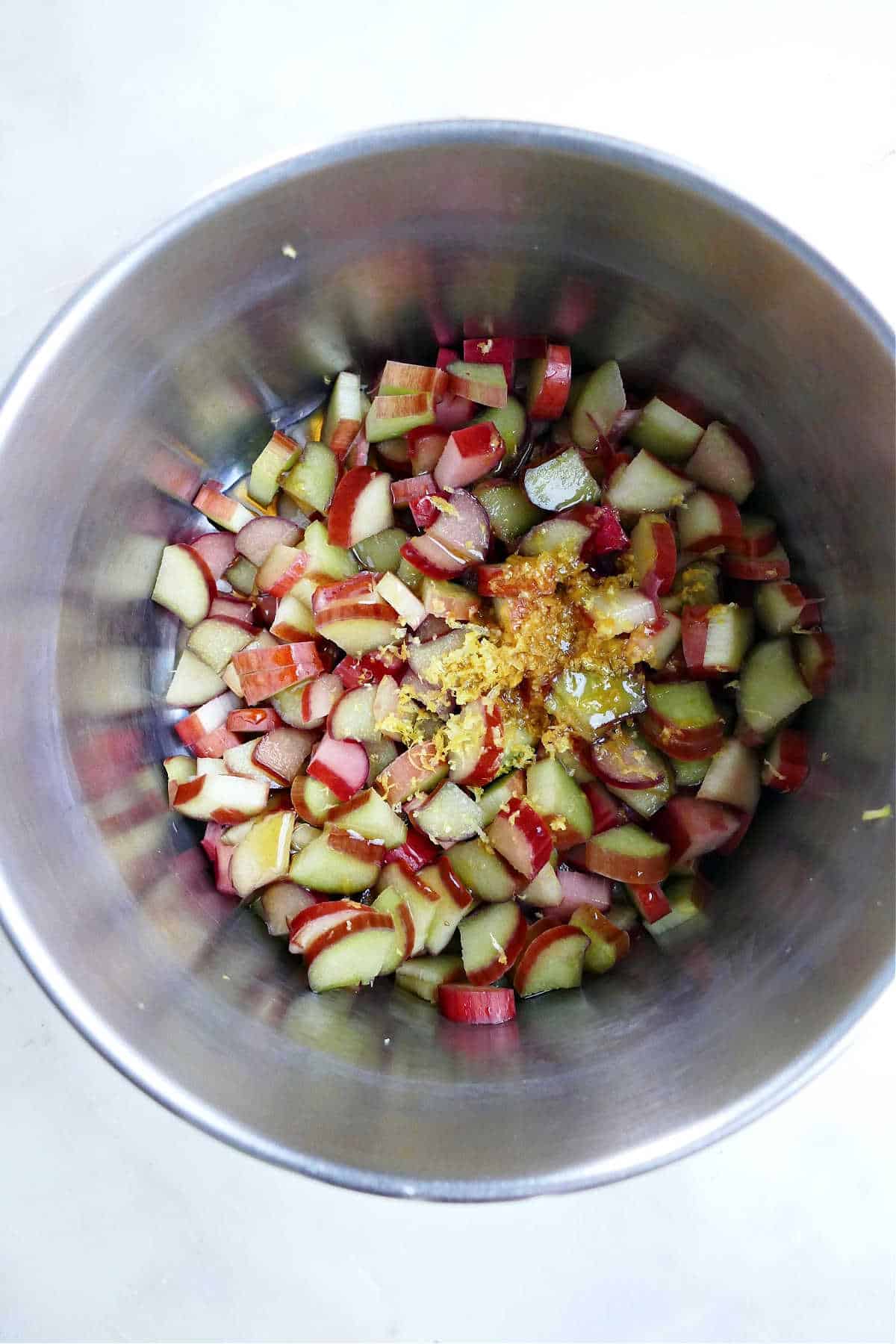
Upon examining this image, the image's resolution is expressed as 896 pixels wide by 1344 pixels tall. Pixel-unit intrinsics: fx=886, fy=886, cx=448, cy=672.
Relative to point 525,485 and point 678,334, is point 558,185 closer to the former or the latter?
point 678,334

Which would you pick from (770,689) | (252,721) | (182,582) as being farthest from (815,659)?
(182,582)

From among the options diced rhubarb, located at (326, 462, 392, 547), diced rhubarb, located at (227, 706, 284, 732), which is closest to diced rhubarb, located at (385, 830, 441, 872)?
diced rhubarb, located at (227, 706, 284, 732)

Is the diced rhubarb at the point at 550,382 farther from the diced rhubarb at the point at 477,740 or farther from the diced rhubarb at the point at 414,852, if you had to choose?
the diced rhubarb at the point at 414,852

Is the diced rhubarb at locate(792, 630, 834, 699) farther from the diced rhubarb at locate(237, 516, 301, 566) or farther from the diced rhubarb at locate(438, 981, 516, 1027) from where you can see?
the diced rhubarb at locate(237, 516, 301, 566)

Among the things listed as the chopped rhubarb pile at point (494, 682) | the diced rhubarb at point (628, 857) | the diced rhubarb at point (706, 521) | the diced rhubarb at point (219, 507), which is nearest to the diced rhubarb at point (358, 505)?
the chopped rhubarb pile at point (494, 682)

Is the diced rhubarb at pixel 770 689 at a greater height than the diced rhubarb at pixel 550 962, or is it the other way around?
the diced rhubarb at pixel 770 689

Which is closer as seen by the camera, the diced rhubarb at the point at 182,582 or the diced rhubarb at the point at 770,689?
the diced rhubarb at the point at 770,689
